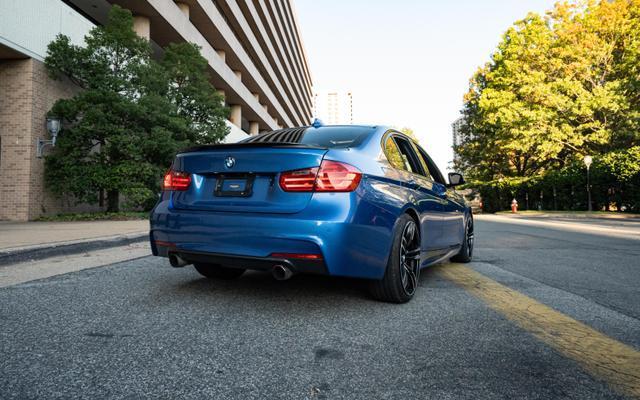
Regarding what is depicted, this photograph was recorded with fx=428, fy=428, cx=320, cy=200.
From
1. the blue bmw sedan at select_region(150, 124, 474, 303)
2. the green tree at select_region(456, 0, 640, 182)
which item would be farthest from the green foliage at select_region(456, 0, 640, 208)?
the blue bmw sedan at select_region(150, 124, 474, 303)

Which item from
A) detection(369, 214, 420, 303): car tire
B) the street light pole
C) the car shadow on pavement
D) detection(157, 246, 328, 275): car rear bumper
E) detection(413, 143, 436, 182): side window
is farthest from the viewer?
the street light pole

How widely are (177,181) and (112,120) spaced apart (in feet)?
33.8

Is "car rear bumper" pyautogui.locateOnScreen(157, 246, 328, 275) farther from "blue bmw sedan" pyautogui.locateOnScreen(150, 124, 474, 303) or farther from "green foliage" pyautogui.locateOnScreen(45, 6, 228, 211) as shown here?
"green foliage" pyautogui.locateOnScreen(45, 6, 228, 211)

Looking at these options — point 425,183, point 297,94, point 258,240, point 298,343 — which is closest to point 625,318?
point 425,183

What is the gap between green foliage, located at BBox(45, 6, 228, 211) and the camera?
1197cm

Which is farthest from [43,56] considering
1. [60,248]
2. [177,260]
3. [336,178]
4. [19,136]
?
[336,178]

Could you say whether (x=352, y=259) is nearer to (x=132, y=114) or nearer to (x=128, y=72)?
(x=132, y=114)

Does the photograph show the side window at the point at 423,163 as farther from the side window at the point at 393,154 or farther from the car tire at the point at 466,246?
the car tire at the point at 466,246

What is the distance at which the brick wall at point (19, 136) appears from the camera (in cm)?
1190

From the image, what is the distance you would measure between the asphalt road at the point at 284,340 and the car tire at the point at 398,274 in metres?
0.10

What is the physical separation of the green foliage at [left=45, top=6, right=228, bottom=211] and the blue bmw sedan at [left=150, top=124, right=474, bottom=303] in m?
9.93

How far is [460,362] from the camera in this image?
6.78ft

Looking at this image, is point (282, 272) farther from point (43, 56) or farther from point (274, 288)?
point (43, 56)

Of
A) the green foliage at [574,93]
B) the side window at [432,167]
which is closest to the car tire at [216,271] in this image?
the side window at [432,167]
